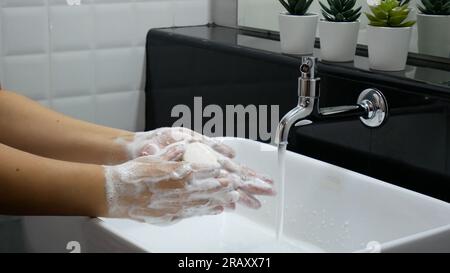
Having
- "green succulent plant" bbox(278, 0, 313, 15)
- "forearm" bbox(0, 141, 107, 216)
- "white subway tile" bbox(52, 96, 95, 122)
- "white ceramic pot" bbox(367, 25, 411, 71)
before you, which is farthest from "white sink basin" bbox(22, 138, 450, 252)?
"white subway tile" bbox(52, 96, 95, 122)

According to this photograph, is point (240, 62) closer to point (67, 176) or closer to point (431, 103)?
point (431, 103)

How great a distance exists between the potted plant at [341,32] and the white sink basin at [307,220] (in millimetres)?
232

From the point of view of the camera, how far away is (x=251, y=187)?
1.21 metres

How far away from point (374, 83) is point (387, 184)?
20 centimetres

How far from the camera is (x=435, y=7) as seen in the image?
1425 mm

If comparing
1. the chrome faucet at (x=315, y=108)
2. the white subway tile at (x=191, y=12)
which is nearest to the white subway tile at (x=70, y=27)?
the white subway tile at (x=191, y=12)

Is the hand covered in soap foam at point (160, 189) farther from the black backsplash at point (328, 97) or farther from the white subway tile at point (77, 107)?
the white subway tile at point (77, 107)

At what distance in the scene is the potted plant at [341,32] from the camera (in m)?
1.46

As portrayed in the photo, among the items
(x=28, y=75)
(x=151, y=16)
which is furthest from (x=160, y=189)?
(x=151, y=16)

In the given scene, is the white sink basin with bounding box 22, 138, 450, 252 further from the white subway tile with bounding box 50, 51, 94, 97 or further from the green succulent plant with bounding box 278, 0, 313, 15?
the white subway tile with bounding box 50, 51, 94, 97

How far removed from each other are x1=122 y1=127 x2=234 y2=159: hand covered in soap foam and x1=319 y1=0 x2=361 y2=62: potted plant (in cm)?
32

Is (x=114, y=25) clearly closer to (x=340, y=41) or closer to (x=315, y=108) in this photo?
(x=340, y=41)

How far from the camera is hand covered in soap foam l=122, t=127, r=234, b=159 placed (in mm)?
1311

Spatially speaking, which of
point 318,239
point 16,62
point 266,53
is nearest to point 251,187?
point 318,239
